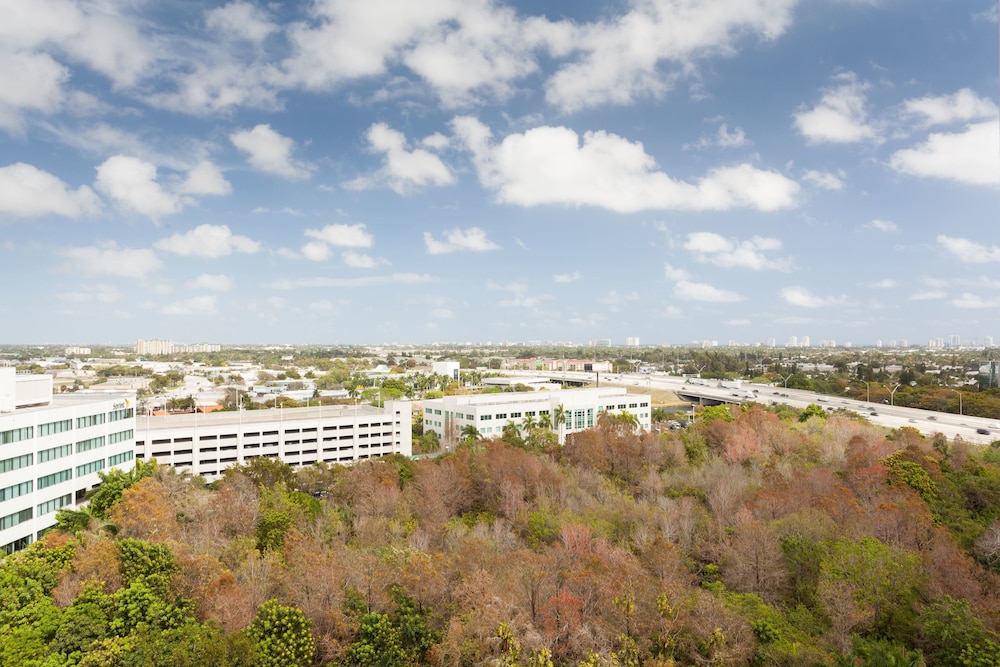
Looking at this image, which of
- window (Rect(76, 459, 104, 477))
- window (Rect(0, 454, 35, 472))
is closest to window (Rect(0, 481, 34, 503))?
window (Rect(0, 454, 35, 472))

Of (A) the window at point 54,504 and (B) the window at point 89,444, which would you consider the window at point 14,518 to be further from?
(B) the window at point 89,444

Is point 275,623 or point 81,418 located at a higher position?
point 81,418

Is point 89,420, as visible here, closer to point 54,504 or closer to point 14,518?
point 54,504

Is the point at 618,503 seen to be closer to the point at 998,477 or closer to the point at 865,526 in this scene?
the point at 865,526

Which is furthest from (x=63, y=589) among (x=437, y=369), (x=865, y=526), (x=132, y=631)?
(x=437, y=369)

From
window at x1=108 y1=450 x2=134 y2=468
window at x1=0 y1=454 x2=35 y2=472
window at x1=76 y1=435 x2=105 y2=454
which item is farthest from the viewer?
window at x1=108 y1=450 x2=134 y2=468

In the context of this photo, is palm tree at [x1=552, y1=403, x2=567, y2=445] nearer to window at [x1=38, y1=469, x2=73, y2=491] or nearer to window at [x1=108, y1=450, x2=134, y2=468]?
window at [x1=108, y1=450, x2=134, y2=468]

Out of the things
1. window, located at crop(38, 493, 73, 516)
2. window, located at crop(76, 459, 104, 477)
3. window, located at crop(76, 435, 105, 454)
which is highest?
window, located at crop(76, 435, 105, 454)
